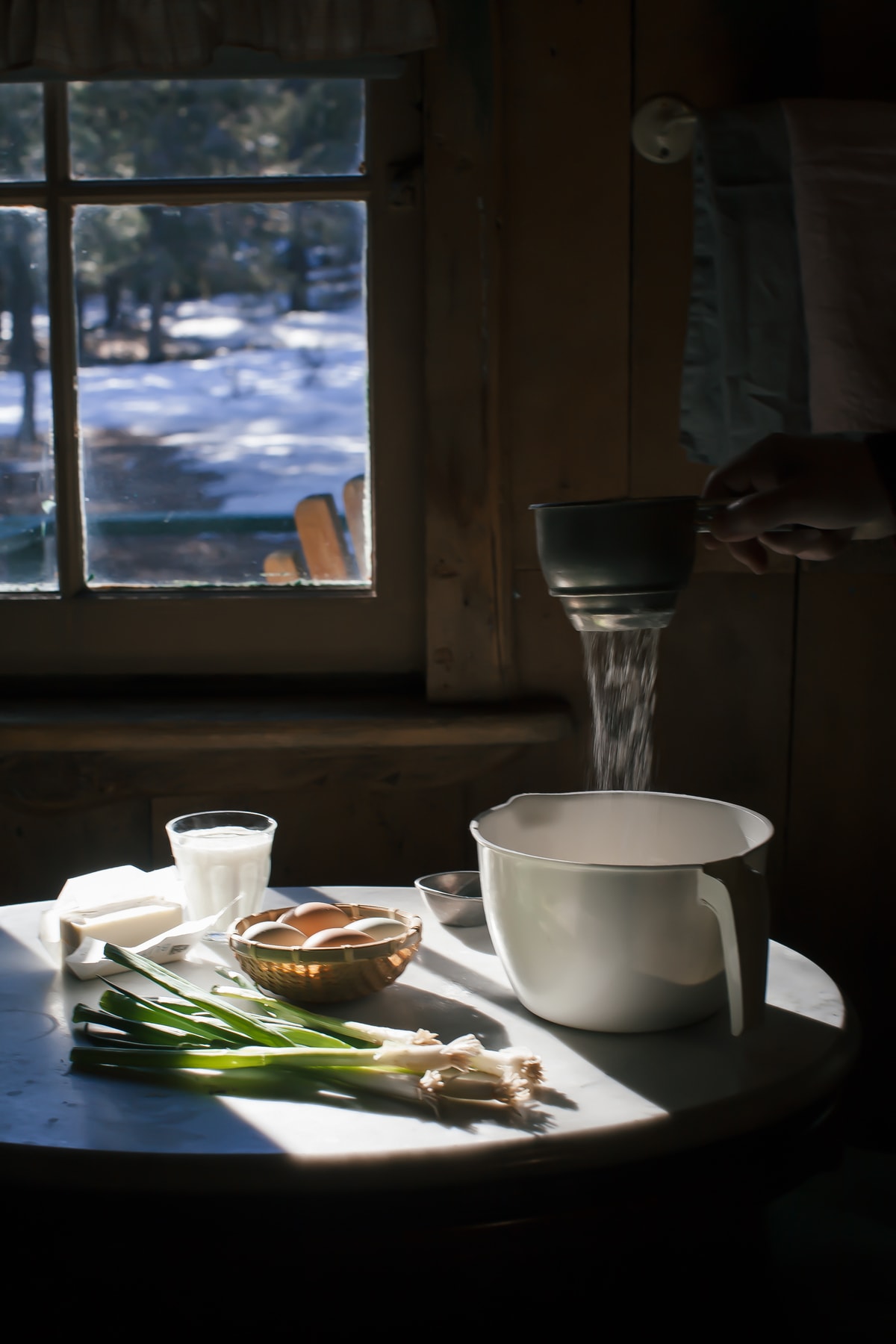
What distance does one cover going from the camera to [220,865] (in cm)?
97

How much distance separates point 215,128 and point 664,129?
67 cm

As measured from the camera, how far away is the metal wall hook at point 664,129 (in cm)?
145

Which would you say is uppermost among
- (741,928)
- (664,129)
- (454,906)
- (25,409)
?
(664,129)

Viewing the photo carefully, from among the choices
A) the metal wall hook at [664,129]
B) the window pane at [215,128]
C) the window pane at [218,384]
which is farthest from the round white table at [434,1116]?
the window pane at [215,128]

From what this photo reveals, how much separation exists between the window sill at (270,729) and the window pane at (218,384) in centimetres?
26

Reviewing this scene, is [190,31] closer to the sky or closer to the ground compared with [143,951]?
closer to the sky

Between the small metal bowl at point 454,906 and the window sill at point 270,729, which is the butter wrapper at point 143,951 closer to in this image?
the small metal bowl at point 454,906

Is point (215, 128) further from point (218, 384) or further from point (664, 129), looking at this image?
point (664, 129)

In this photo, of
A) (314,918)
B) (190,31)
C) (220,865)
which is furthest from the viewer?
(190,31)

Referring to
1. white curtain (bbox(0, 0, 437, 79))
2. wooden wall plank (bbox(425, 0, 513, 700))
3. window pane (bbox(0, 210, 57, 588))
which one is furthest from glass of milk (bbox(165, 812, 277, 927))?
white curtain (bbox(0, 0, 437, 79))

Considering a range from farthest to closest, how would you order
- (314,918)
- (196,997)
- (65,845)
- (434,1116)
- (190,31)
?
(65,845)
(190,31)
(314,918)
(196,997)
(434,1116)

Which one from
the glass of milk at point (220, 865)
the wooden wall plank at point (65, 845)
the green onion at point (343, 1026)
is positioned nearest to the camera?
the green onion at point (343, 1026)

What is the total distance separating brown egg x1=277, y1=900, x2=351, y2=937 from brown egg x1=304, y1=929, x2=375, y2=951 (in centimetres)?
3

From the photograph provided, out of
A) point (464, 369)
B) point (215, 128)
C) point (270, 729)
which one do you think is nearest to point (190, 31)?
point (215, 128)
